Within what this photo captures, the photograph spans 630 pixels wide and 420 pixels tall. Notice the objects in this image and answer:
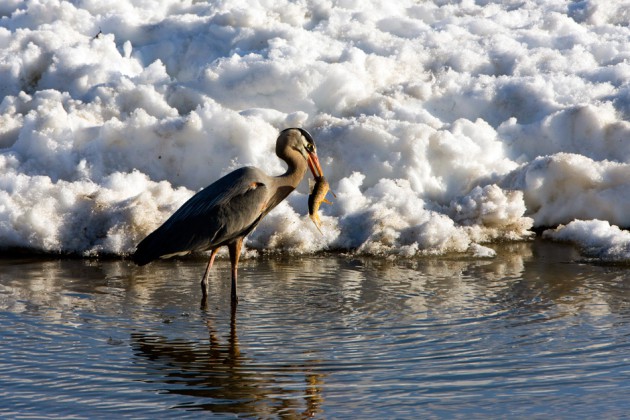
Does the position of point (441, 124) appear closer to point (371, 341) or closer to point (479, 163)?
point (479, 163)

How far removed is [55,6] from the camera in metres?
12.5

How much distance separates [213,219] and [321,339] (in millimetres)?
1738

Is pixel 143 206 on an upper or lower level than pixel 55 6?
lower

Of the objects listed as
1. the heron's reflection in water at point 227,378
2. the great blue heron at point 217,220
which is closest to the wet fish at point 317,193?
the great blue heron at point 217,220

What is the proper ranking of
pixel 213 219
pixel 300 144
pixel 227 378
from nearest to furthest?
pixel 227 378, pixel 213 219, pixel 300 144

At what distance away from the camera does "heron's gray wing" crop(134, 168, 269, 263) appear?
7676mm

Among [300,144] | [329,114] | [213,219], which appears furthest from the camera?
[329,114]

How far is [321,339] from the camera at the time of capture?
635 centimetres

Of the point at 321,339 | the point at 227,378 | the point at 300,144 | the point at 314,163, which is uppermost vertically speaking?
the point at 300,144

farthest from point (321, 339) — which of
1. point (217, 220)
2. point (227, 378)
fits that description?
point (217, 220)

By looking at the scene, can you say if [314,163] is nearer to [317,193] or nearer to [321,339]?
[317,193]

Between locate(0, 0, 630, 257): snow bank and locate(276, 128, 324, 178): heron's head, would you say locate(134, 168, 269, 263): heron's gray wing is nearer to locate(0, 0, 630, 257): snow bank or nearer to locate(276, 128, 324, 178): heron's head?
locate(276, 128, 324, 178): heron's head

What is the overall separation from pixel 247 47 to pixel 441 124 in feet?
8.81

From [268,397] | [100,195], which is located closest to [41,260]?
[100,195]
